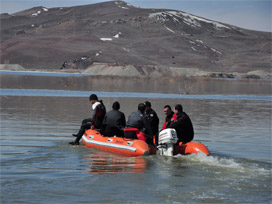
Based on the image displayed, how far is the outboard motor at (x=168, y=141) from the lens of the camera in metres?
16.5

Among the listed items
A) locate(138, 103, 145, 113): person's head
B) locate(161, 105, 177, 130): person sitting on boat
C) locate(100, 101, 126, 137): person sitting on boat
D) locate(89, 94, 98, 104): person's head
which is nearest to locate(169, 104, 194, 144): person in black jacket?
locate(161, 105, 177, 130): person sitting on boat

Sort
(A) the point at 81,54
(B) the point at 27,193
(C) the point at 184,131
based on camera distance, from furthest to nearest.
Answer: (A) the point at 81,54 < (C) the point at 184,131 < (B) the point at 27,193

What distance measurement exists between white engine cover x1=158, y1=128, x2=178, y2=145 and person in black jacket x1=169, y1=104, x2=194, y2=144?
1.46ft

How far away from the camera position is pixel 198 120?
28.0 metres

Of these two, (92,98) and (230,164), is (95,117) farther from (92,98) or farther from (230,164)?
(230,164)

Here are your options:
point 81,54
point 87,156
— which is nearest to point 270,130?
point 87,156

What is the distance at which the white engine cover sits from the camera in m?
16.5

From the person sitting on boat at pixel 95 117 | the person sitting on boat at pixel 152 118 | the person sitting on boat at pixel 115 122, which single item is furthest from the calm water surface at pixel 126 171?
the person sitting on boat at pixel 152 118

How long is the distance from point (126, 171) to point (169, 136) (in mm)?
2616

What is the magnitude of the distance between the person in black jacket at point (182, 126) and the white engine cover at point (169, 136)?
45 centimetres

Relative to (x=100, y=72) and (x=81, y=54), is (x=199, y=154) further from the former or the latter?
(x=81, y=54)

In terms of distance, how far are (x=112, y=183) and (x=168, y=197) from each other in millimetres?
1599

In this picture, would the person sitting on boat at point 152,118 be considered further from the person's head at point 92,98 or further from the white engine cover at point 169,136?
the person's head at point 92,98

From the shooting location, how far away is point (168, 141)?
16484 millimetres
